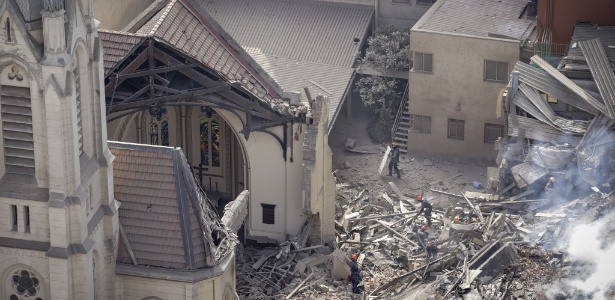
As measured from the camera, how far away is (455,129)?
7906 centimetres

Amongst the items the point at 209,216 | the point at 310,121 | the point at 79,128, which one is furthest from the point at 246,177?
the point at 79,128

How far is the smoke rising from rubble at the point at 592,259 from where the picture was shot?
192 ft

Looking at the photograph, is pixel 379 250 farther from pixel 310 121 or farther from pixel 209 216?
pixel 209 216

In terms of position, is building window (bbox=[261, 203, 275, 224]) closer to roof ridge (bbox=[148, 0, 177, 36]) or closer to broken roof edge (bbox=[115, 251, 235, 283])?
roof ridge (bbox=[148, 0, 177, 36])

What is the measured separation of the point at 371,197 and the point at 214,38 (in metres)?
12.0

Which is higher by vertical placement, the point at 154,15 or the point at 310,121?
the point at 154,15

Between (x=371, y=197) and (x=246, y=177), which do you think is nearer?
(x=246, y=177)

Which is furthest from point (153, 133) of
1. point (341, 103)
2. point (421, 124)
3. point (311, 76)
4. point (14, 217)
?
point (14, 217)

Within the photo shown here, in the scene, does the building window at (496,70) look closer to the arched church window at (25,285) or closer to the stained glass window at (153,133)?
the stained glass window at (153,133)

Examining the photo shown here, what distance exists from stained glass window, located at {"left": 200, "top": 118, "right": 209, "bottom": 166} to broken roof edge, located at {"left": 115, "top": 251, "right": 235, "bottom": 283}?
642 inches

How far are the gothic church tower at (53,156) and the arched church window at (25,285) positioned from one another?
1.2 inches

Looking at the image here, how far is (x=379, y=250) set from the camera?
6725 centimetres

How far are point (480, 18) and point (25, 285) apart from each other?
111 feet

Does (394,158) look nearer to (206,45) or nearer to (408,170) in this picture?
(408,170)
